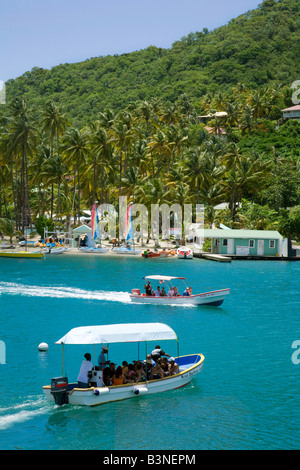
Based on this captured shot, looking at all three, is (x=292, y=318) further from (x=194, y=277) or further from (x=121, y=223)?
(x=121, y=223)

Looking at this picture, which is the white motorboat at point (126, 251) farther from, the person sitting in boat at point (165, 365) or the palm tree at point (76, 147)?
the person sitting in boat at point (165, 365)

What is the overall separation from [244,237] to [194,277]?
70.7 feet

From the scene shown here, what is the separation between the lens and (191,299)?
49875 mm

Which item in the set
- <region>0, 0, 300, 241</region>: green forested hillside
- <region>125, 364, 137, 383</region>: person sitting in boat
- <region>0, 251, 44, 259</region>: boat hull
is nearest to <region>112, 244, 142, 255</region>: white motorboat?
<region>0, 0, 300, 241</region>: green forested hillside

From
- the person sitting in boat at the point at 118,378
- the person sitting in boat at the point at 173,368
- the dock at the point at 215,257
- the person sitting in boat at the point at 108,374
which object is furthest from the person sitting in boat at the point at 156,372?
the dock at the point at 215,257

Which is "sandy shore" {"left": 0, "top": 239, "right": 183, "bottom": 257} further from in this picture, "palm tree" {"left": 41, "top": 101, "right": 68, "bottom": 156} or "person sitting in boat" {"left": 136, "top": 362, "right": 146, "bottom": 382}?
"person sitting in boat" {"left": 136, "top": 362, "right": 146, "bottom": 382}

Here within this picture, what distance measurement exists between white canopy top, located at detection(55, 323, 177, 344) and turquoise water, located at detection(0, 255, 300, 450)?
294 cm

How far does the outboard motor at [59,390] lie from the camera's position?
25.4 m

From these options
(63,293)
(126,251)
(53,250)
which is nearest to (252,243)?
(126,251)

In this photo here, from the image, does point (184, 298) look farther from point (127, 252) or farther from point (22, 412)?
point (127, 252)

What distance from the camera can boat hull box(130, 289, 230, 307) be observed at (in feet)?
162

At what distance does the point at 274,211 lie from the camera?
9712cm
